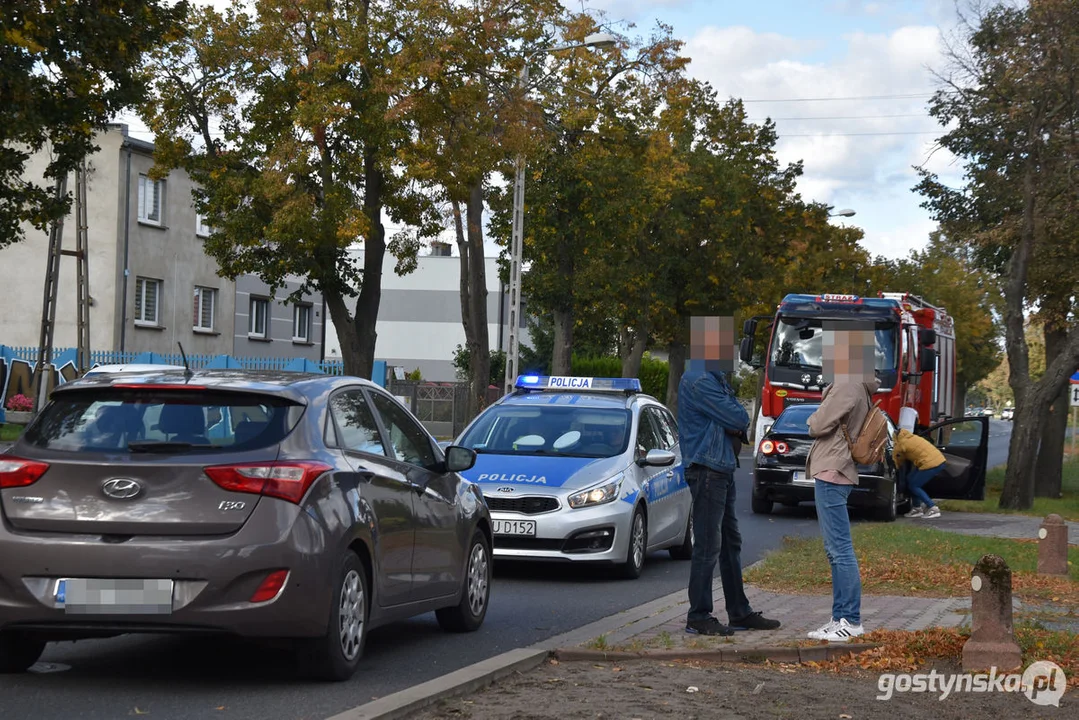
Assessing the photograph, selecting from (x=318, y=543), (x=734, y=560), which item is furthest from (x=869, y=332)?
(x=318, y=543)

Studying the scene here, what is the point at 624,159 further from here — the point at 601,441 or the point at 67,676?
the point at 67,676

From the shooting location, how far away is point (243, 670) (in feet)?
25.4

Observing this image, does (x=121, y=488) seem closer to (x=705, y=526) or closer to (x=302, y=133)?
(x=705, y=526)

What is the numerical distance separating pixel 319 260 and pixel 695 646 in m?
23.1

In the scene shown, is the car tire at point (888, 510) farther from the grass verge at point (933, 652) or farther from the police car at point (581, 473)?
the grass verge at point (933, 652)

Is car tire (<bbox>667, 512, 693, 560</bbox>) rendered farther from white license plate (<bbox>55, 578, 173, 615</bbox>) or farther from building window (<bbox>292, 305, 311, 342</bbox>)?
building window (<bbox>292, 305, 311, 342</bbox>)

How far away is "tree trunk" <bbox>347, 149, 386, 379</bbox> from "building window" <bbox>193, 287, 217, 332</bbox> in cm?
1918

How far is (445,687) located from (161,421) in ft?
6.26

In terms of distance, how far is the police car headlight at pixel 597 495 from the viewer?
484 inches

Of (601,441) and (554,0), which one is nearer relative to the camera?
(601,441)

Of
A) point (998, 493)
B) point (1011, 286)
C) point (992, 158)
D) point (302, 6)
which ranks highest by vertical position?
point (302, 6)

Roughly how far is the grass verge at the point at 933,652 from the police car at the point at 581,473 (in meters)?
3.83

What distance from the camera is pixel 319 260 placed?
30.3 metres

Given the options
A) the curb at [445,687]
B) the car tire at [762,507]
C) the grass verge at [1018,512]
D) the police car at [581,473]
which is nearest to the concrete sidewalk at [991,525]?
the grass verge at [1018,512]
